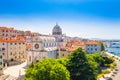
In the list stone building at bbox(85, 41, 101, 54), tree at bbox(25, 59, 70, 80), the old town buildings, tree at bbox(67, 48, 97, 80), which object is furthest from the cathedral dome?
tree at bbox(25, 59, 70, 80)

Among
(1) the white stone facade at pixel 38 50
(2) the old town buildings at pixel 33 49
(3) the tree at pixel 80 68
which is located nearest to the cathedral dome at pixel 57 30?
(2) the old town buildings at pixel 33 49

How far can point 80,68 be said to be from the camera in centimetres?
4475

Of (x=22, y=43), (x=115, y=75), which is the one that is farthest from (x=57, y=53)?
(x=115, y=75)

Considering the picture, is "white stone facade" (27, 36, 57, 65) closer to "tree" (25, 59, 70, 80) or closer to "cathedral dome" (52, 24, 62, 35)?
"cathedral dome" (52, 24, 62, 35)

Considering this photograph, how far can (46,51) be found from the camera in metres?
75.1

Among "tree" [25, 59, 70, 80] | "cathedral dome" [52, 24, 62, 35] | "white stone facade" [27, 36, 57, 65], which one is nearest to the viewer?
"tree" [25, 59, 70, 80]

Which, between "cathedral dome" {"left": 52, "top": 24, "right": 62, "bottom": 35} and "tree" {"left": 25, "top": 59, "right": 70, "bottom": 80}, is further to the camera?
"cathedral dome" {"left": 52, "top": 24, "right": 62, "bottom": 35}

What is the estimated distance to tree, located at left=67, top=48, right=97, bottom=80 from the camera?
4388cm

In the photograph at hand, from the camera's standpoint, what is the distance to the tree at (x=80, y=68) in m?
43.9

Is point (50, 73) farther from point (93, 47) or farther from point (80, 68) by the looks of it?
point (93, 47)

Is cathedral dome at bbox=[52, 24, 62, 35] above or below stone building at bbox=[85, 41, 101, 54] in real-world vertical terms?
above

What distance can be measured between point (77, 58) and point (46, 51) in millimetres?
29486

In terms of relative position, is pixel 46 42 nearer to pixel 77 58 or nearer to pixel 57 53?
pixel 57 53

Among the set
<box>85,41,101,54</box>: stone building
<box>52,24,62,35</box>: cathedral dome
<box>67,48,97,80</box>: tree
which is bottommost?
<box>67,48,97,80</box>: tree
